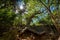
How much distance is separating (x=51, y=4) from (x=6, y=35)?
1632 mm

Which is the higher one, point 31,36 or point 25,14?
point 25,14

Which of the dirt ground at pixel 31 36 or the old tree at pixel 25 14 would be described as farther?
the dirt ground at pixel 31 36

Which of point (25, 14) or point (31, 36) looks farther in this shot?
point (31, 36)

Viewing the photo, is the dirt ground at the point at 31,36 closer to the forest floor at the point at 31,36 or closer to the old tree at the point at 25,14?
the forest floor at the point at 31,36

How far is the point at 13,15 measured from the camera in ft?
20.9

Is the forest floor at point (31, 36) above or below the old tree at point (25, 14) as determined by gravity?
below

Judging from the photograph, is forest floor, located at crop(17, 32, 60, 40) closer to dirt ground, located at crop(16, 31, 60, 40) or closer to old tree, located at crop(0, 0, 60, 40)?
dirt ground, located at crop(16, 31, 60, 40)

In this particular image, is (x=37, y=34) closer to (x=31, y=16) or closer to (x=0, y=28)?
(x=31, y=16)

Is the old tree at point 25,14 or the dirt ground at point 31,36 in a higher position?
the old tree at point 25,14

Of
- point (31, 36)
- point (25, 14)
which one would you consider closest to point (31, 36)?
point (31, 36)

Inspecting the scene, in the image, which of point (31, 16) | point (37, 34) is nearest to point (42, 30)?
point (37, 34)

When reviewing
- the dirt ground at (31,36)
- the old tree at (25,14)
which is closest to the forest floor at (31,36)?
the dirt ground at (31,36)

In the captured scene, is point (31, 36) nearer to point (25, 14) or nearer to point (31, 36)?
point (31, 36)

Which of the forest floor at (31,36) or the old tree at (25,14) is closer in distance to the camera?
the old tree at (25,14)
